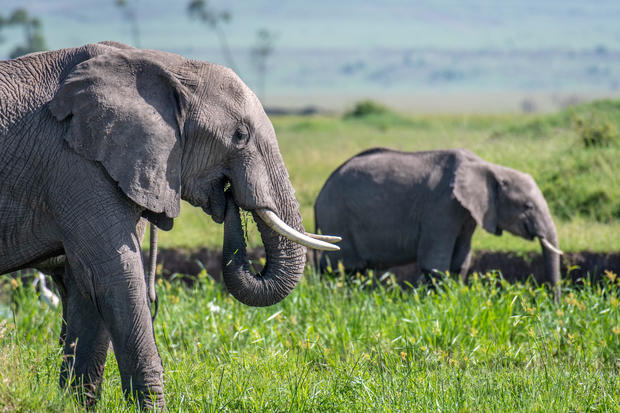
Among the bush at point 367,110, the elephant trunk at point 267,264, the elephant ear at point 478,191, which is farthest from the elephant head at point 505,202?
the bush at point 367,110

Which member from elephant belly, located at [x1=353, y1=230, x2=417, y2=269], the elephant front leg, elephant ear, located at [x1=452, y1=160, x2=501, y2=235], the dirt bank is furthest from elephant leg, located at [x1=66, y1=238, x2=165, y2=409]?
elephant belly, located at [x1=353, y1=230, x2=417, y2=269]

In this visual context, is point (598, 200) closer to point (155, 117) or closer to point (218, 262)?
point (218, 262)

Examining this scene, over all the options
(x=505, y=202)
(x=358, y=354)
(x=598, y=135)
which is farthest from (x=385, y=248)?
(x=598, y=135)

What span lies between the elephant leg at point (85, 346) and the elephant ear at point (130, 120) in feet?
3.02

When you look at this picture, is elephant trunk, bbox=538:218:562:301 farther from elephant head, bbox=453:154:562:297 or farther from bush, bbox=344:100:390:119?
bush, bbox=344:100:390:119

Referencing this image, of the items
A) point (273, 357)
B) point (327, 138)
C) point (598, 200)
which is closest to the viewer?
point (273, 357)

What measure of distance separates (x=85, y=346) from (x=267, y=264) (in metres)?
1.14

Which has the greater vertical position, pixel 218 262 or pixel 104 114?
pixel 104 114

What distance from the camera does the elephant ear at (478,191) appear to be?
28.1 feet

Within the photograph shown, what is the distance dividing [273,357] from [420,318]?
149 cm

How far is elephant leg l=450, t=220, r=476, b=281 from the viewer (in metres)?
8.90

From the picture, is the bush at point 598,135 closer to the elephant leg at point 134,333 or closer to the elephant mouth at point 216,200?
the elephant mouth at point 216,200

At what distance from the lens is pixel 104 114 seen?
436cm

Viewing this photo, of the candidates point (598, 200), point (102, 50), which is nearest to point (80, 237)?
point (102, 50)
